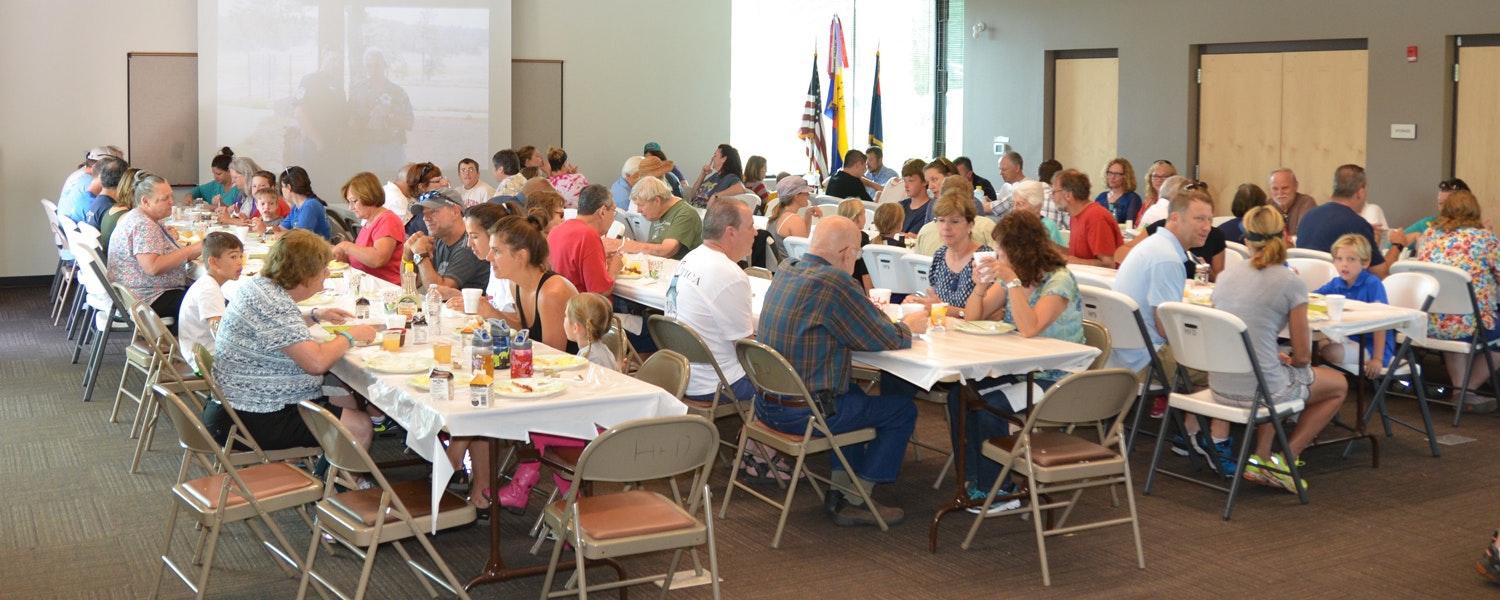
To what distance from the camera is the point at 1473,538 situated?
5180mm

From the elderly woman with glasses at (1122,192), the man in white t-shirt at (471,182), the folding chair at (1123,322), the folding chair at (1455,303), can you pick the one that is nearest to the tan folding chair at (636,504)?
the folding chair at (1123,322)

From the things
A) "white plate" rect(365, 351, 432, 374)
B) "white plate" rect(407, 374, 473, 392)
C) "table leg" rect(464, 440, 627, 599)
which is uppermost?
"white plate" rect(365, 351, 432, 374)

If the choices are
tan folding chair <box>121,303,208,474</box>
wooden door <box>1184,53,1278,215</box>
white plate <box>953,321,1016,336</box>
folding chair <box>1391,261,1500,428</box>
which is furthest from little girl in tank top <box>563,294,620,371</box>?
wooden door <box>1184,53,1278,215</box>

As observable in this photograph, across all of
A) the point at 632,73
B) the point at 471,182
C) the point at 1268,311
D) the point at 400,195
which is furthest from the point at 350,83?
the point at 1268,311

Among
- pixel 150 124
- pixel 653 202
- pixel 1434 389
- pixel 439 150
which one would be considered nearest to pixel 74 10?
pixel 150 124

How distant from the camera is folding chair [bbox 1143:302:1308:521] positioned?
5348mm

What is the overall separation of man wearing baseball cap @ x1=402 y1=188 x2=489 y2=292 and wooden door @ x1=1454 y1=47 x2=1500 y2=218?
25.6 feet

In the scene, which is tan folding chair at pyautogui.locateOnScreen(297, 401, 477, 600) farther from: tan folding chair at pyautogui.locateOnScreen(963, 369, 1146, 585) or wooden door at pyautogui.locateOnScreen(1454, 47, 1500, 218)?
wooden door at pyautogui.locateOnScreen(1454, 47, 1500, 218)

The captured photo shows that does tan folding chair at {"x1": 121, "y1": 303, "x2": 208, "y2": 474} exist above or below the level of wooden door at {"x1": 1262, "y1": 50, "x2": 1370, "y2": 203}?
below

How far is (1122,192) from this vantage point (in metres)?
11.1

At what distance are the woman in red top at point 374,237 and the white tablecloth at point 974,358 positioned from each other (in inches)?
141

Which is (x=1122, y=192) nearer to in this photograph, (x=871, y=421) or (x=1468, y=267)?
(x=1468, y=267)

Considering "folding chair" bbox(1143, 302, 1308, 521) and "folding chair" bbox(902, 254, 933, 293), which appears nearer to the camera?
"folding chair" bbox(1143, 302, 1308, 521)

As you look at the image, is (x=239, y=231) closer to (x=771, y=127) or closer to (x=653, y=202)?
(x=653, y=202)
